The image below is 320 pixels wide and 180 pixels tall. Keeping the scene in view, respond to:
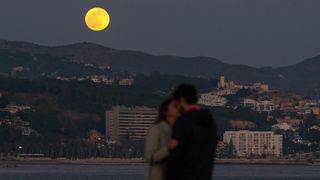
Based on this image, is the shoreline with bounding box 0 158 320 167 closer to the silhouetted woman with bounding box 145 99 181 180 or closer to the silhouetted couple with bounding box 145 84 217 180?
the silhouetted woman with bounding box 145 99 181 180

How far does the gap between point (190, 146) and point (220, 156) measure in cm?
15916

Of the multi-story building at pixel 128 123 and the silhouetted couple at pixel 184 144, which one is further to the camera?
the multi-story building at pixel 128 123

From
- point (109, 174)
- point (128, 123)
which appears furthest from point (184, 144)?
point (128, 123)

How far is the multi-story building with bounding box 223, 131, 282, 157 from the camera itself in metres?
175

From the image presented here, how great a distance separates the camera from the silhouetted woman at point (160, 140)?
10156 millimetres

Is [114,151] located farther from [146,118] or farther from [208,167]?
[208,167]

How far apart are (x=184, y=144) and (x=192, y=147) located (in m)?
0.06

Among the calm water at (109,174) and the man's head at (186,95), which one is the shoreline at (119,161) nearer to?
the calm water at (109,174)

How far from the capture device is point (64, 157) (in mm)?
158250

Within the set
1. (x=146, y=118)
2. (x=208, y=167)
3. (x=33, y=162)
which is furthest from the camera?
(x=146, y=118)

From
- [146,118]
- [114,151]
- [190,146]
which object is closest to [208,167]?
[190,146]

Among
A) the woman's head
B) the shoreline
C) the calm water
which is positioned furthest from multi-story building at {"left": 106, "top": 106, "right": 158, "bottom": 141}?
the woman's head

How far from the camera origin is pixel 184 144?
10102mm

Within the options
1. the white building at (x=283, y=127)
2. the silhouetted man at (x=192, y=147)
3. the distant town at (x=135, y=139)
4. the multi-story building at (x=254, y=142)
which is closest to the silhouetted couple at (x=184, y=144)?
the silhouetted man at (x=192, y=147)
